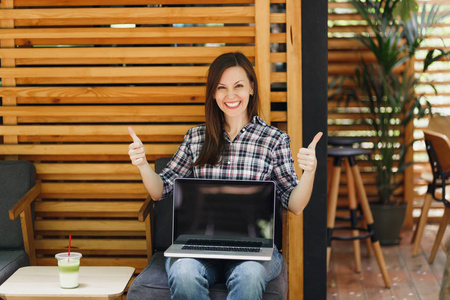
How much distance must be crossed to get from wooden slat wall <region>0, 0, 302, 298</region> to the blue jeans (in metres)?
0.79

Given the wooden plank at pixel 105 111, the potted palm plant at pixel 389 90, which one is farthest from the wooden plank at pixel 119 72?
the potted palm plant at pixel 389 90

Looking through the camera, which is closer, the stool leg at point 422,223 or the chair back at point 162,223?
the chair back at point 162,223

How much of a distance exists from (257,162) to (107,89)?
0.97 meters

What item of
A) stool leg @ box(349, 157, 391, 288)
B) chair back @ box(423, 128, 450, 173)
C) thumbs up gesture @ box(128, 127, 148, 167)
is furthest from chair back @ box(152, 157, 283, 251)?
chair back @ box(423, 128, 450, 173)

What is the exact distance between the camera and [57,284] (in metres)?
2.49

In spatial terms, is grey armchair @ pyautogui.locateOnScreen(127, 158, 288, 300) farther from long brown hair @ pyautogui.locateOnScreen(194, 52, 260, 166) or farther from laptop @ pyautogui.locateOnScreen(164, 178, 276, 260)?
long brown hair @ pyautogui.locateOnScreen(194, 52, 260, 166)

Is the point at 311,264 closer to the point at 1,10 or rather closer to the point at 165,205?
the point at 165,205

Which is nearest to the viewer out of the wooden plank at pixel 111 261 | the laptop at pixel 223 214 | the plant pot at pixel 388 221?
the laptop at pixel 223 214

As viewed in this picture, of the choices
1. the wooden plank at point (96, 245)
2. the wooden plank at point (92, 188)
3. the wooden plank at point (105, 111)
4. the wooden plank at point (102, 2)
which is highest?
the wooden plank at point (102, 2)

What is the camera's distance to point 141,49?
3.12 m

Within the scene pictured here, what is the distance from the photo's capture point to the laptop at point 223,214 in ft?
8.26

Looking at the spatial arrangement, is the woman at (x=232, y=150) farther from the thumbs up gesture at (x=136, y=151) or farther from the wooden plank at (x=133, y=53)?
the wooden plank at (x=133, y=53)

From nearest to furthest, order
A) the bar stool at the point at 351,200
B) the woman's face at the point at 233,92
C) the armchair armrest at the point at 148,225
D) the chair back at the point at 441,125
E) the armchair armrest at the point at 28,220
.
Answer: the woman's face at the point at 233,92 → the armchair armrest at the point at 148,225 → the armchair armrest at the point at 28,220 → the bar stool at the point at 351,200 → the chair back at the point at 441,125

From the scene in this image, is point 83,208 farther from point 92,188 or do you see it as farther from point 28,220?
point 28,220
